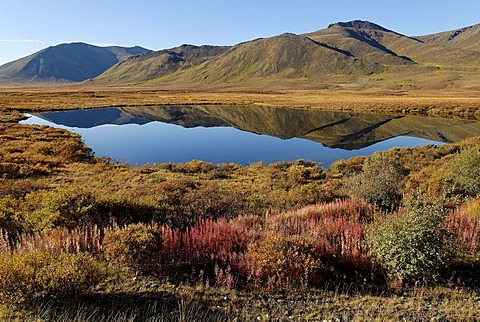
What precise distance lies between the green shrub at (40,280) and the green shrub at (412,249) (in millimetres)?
6092

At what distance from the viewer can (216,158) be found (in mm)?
36781

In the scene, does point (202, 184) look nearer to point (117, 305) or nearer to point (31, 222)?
point (31, 222)

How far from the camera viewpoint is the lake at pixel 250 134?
38.9 meters

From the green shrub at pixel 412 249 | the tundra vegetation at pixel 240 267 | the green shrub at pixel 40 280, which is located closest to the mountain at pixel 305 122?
the tundra vegetation at pixel 240 267

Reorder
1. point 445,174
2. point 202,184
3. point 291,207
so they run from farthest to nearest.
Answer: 1. point 202,184
2. point 445,174
3. point 291,207

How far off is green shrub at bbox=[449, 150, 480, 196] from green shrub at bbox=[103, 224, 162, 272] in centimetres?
1311

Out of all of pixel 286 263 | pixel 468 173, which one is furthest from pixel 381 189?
pixel 286 263

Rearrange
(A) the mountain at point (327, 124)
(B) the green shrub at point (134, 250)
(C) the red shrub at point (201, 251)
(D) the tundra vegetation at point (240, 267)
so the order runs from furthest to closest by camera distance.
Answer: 1. (A) the mountain at point (327, 124)
2. (C) the red shrub at point (201, 251)
3. (B) the green shrub at point (134, 250)
4. (D) the tundra vegetation at point (240, 267)

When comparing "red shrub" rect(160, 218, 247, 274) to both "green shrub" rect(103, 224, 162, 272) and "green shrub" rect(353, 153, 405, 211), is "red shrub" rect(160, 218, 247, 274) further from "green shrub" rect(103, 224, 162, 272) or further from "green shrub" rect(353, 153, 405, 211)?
"green shrub" rect(353, 153, 405, 211)

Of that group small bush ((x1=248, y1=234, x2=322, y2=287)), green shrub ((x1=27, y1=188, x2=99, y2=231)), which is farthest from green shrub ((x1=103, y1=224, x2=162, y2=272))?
green shrub ((x1=27, y1=188, x2=99, y2=231))

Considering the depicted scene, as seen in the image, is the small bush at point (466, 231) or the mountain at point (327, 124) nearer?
the small bush at point (466, 231)

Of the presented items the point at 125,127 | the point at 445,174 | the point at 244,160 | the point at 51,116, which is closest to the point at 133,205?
the point at 445,174

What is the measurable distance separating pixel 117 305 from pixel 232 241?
11.1 feet

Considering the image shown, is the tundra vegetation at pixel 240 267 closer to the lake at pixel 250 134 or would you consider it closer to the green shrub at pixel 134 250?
the green shrub at pixel 134 250
